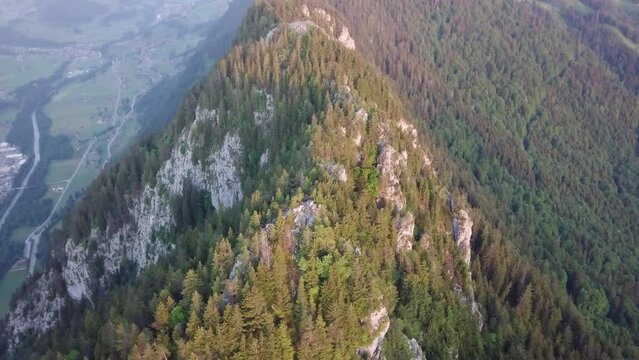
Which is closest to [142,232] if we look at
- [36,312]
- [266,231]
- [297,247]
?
[36,312]

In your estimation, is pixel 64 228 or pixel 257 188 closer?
pixel 257 188

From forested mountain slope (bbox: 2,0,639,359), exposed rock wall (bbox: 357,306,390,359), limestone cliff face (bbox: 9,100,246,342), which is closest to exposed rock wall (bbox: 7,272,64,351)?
limestone cliff face (bbox: 9,100,246,342)

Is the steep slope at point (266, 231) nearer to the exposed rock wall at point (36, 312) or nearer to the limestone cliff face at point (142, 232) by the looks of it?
the limestone cliff face at point (142, 232)

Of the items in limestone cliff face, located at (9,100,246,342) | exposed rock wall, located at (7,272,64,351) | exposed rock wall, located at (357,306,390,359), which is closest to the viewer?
exposed rock wall, located at (357,306,390,359)

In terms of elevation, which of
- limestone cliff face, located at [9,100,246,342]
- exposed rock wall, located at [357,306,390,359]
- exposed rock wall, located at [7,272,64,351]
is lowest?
exposed rock wall, located at [7,272,64,351]

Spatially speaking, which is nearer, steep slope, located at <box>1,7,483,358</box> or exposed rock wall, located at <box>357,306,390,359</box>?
steep slope, located at <box>1,7,483,358</box>

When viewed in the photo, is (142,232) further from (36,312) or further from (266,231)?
(266,231)

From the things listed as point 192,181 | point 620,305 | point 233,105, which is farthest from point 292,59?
point 620,305

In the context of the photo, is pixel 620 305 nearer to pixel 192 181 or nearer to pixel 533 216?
pixel 533 216

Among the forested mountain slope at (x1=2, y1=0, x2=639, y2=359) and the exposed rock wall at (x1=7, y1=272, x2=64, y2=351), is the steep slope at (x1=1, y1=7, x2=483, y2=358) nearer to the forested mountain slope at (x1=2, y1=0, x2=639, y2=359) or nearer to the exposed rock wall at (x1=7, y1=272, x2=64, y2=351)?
the forested mountain slope at (x1=2, y1=0, x2=639, y2=359)
